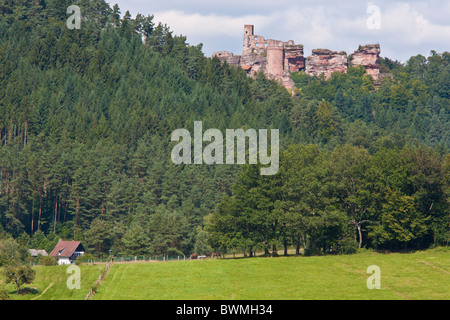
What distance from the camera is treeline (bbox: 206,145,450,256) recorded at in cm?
7606

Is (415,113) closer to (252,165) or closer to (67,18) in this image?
(67,18)

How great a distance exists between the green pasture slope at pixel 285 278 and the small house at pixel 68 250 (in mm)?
28001

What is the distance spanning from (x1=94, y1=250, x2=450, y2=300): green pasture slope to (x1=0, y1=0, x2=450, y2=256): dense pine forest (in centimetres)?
543

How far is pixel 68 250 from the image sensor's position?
9869 centimetres

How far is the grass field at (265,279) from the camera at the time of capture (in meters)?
57.3

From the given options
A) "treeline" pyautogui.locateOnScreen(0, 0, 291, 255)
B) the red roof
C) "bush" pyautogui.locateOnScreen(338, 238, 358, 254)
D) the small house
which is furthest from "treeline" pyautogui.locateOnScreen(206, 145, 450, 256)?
the red roof

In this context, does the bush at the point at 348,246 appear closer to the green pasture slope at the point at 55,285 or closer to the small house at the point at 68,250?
the green pasture slope at the point at 55,285

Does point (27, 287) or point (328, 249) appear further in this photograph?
point (328, 249)

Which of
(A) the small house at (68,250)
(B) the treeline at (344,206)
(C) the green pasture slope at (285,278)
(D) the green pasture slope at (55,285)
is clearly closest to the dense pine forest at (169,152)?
(B) the treeline at (344,206)

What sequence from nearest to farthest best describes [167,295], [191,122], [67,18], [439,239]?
[167,295] → [439,239] → [191,122] → [67,18]

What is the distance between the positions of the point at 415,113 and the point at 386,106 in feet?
24.7

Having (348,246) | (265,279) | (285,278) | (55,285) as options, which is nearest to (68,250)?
(55,285)

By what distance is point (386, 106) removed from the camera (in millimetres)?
193750

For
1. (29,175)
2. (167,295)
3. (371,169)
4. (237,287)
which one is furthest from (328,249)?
(29,175)
